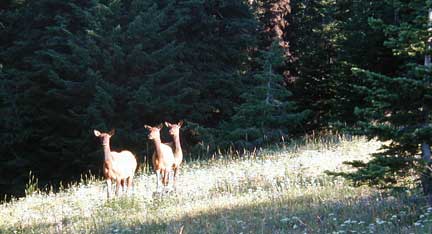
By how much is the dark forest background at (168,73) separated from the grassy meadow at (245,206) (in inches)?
298

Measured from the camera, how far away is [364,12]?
888 inches

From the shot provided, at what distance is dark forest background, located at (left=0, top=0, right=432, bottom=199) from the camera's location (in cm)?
2170

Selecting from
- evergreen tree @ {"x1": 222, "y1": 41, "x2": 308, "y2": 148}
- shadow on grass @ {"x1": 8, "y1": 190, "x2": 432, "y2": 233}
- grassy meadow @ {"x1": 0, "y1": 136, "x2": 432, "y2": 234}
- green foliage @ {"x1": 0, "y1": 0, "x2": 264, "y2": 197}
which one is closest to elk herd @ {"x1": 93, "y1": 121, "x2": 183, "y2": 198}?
grassy meadow @ {"x1": 0, "y1": 136, "x2": 432, "y2": 234}

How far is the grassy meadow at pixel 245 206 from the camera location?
708 centimetres

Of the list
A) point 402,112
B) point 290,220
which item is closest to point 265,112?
point 290,220

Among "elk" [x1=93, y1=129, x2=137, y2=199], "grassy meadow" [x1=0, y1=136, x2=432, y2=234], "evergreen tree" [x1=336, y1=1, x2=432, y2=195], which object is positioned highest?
"evergreen tree" [x1=336, y1=1, x2=432, y2=195]

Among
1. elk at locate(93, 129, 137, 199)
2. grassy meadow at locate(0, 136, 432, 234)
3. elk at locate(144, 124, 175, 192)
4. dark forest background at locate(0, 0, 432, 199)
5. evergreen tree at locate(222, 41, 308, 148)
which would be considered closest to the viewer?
grassy meadow at locate(0, 136, 432, 234)

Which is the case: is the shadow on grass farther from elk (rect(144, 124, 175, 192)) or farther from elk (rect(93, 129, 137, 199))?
elk (rect(144, 124, 175, 192))

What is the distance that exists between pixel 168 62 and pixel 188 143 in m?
3.87

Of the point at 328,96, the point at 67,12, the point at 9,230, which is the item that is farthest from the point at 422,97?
the point at 67,12

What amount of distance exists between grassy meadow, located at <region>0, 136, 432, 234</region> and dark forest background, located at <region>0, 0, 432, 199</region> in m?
7.57

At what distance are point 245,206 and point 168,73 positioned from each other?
15245 millimetres

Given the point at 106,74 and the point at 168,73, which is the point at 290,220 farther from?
the point at 106,74

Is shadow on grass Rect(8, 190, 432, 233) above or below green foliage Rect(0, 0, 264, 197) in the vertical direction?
below
